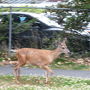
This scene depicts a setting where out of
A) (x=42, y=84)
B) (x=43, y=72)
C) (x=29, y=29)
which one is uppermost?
(x=29, y=29)

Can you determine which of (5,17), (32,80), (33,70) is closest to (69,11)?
(5,17)

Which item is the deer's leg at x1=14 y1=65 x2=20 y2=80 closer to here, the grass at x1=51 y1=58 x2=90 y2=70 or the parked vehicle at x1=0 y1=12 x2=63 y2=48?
the grass at x1=51 y1=58 x2=90 y2=70

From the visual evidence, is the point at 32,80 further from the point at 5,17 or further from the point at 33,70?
A: the point at 5,17

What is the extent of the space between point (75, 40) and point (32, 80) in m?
5.06

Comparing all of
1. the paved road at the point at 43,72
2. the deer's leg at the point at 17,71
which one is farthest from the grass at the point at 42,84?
the paved road at the point at 43,72

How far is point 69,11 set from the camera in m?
16.1

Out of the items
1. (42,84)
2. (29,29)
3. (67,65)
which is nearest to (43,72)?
(67,65)

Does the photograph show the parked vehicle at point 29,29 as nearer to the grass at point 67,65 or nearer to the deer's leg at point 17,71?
the grass at point 67,65

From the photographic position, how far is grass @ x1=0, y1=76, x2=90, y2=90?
10312 mm

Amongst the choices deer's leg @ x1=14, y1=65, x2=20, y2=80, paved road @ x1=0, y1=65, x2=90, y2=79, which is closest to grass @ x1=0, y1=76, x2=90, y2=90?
deer's leg @ x1=14, y1=65, x2=20, y2=80

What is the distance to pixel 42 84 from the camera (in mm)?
10898

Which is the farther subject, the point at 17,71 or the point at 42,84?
the point at 17,71

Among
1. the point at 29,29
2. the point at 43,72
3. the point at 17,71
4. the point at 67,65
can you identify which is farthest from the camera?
the point at 29,29

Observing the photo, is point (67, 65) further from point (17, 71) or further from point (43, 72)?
point (17, 71)
